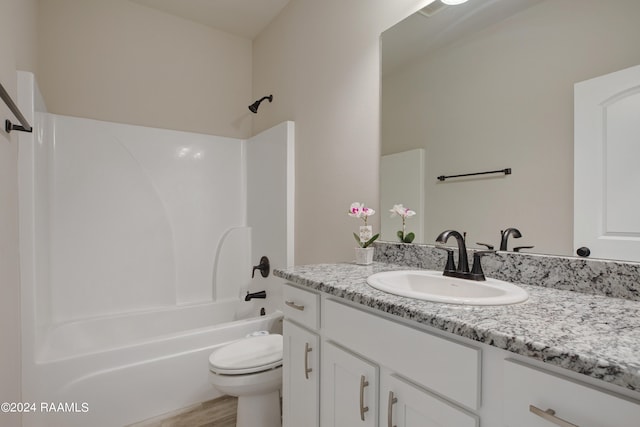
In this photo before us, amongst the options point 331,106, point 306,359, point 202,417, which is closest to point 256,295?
point 202,417

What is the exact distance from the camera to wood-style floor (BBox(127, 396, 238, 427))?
71.4 inches

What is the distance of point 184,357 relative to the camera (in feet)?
6.31

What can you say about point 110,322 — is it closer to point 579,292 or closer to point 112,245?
point 112,245

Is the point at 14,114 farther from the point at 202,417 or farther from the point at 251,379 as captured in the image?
the point at 202,417

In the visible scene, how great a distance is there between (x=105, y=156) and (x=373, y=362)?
2.45 m

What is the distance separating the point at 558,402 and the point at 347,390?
24.6 inches

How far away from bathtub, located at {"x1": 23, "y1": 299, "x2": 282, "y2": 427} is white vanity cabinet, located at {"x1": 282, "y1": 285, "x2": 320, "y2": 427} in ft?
2.75

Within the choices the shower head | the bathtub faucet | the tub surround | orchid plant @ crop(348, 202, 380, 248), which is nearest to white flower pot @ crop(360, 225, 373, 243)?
orchid plant @ crop(348, 202, 380, 248)

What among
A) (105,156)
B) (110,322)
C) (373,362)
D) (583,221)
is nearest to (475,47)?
(583,221)

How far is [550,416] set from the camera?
21.8 inches

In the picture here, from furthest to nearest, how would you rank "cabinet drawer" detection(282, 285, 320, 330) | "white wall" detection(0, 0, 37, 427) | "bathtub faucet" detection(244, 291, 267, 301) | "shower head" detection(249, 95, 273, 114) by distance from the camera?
"shower head" detection(249, 95, 273, 114) → "bathtub faucet" detection(244, 291, 267, 301) → "white wall" detection(0, 0, 37, 427) → "cabinet drawer" detection(282, 285, 320, 330)

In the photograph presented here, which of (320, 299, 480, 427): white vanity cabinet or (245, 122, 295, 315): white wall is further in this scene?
(245, 122, 295, 315): white wall

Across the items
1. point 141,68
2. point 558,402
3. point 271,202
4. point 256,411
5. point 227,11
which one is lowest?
point 256,411

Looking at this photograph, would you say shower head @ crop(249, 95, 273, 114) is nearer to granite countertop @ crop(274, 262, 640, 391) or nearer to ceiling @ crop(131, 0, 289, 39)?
ceiling @ crop(131, 0, 289, 39)
